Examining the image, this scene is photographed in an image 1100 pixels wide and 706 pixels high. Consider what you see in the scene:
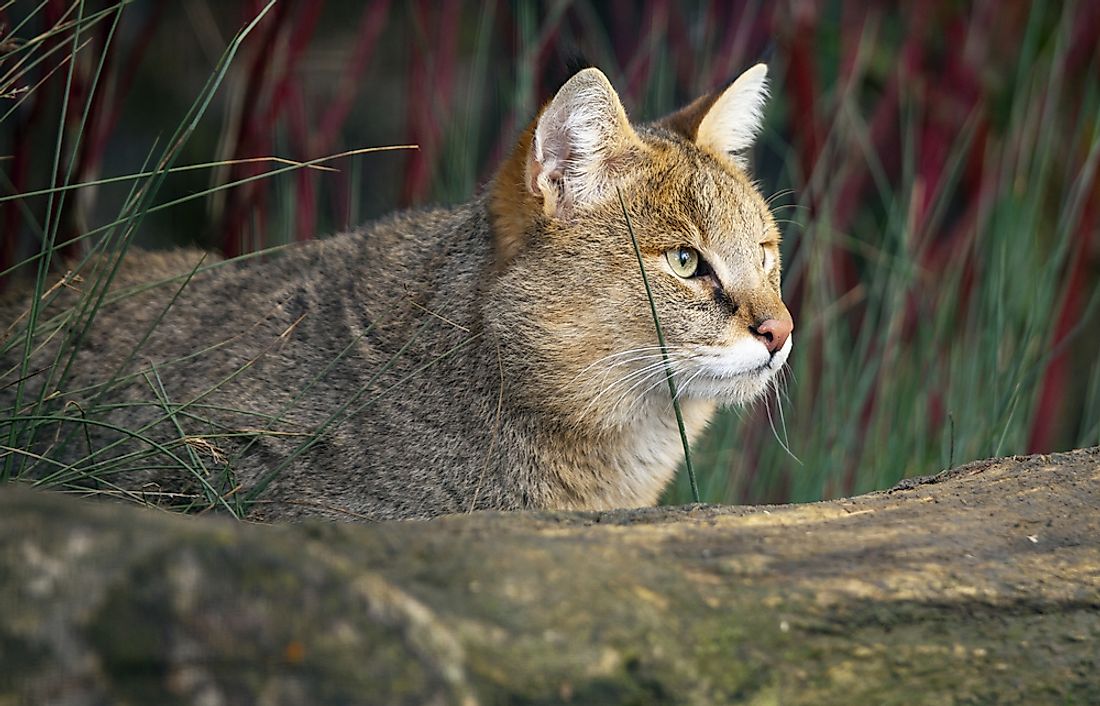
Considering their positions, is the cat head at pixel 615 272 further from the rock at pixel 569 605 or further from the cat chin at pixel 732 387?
the rock at pixel 569 605

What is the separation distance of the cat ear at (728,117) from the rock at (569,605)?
1.85m

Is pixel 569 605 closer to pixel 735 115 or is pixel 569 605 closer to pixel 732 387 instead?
pixel 732 387

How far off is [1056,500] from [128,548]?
6.11 feet

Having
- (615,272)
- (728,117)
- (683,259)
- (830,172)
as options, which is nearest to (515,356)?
(615,272)

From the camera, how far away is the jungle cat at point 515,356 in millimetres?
3561

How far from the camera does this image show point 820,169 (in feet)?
18.0

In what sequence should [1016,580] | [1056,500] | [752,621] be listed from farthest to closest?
[1056,500] → [1016,580] → [752,621]

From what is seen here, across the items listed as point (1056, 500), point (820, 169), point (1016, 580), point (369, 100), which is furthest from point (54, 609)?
point (369, 100)

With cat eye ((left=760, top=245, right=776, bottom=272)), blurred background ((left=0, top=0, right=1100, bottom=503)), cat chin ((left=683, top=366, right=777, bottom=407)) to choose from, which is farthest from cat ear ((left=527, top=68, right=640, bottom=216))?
cat chin ((left=683, top=366, right=777, bottom=407))

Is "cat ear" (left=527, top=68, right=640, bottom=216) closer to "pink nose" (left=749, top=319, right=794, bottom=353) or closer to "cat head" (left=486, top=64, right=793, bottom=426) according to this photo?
"cat head" (left=486, top=64, right=793, bottom=426)

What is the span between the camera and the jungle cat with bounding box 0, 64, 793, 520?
140 inches

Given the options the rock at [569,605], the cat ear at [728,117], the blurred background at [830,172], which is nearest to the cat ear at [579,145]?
the blurred background at [830,172]

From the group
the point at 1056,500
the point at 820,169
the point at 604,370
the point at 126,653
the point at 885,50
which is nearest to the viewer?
the point at 126,653

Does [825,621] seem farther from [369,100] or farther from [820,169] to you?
[369,100]
